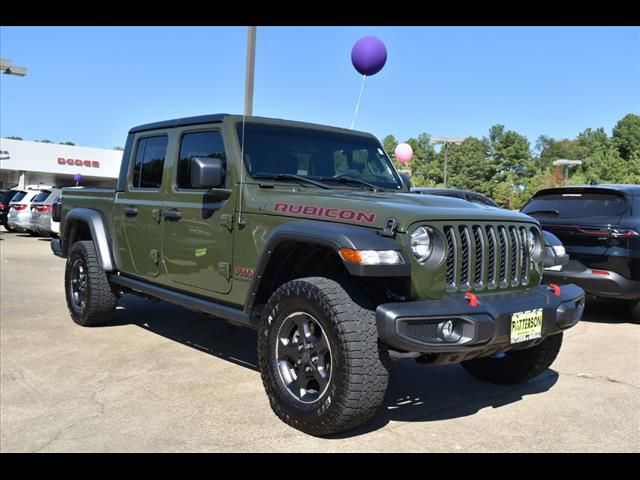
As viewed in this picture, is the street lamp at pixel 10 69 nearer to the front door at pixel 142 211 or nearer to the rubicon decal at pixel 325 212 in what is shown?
the front door at pixel 142 211

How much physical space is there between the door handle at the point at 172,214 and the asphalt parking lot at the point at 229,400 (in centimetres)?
119

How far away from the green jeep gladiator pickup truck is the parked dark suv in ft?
8.52

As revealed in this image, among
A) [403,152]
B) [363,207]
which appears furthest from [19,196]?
[363,207]

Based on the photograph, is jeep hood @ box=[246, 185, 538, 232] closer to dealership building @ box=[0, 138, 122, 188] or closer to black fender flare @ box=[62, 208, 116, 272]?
black fender flare @ box=[62, 208, 116, 272]

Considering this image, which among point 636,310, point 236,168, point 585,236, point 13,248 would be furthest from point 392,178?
point 13,248

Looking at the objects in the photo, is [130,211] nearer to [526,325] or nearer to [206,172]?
[206,172]

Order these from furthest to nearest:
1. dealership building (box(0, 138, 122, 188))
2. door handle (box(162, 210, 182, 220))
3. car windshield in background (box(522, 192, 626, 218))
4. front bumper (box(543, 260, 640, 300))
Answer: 1. dealership building (box(0, 138, 122, 188))
2. car windshield in background (box(522, 192, 626, 218))
3. front bumper (box(543, 260, 640, 300))
4. door handle (box(162, 210, 182, 220))

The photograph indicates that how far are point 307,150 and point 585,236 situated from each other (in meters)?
3.61

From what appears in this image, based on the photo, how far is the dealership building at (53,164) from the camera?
41.9 m

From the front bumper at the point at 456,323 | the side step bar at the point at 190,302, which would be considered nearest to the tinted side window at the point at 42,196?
the side step bar at the point at 190,302

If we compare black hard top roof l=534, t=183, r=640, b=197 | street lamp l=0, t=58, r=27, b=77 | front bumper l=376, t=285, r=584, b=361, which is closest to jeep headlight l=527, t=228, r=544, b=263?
front bumper l=376, t=285, r=584, b=361

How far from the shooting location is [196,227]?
4.62 meters

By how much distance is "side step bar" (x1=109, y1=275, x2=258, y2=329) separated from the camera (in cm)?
416

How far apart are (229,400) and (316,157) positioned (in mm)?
1936
